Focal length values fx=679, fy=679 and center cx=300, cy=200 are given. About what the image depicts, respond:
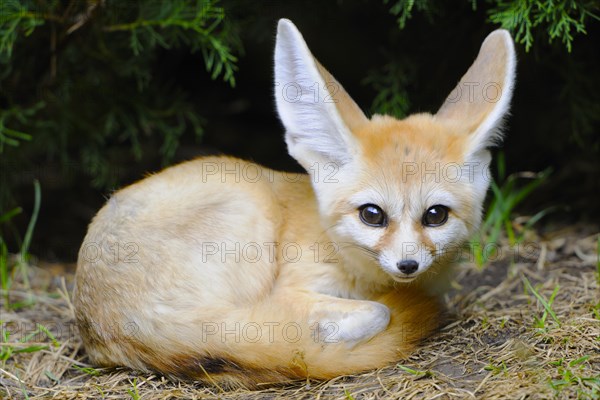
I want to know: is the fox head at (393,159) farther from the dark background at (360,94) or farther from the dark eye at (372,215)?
the dark background at (360,94)

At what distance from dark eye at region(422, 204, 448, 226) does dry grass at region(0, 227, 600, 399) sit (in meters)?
0.62

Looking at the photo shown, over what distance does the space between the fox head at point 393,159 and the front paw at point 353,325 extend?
8.7 inches

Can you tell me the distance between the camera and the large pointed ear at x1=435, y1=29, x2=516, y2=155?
321 cm

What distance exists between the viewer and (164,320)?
3.04 metres

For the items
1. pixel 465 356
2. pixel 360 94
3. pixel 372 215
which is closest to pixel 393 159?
pixel 372 215

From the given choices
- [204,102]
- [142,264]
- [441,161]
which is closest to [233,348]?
[142,264]

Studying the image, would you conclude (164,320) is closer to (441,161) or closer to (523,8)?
(441,161)

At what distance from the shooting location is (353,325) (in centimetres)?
307

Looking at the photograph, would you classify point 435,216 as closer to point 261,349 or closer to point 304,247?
point 304,247

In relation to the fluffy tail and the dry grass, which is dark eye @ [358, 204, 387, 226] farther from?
the dry grass

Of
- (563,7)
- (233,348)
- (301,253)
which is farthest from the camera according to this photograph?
(563,7)

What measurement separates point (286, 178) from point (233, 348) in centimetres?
127

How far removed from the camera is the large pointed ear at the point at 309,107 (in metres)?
3.16

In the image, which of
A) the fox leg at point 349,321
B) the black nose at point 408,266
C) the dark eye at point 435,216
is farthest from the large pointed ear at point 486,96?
the fox leg at point 349,321
